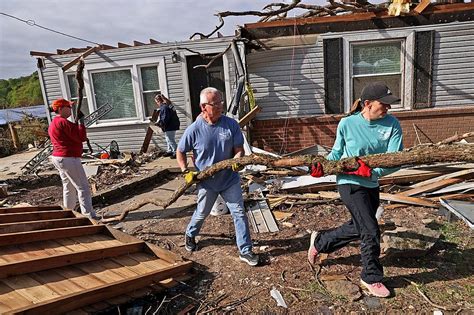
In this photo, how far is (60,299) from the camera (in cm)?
247

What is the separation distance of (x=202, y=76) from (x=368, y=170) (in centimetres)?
796

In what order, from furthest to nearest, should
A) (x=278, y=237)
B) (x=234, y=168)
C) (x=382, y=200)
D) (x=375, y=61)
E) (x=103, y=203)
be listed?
(x=375, y=61) → (x=103, y=203) → (x=382, y=200) → (x=278, y=237) → (x=234, y=168)

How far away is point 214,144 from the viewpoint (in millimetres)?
3631

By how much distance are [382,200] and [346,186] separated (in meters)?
2.83

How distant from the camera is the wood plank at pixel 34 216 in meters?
4.22

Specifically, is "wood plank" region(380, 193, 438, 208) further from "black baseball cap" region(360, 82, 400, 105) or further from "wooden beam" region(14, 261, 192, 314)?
"wooden beam" region(14, 261, 192, 314)

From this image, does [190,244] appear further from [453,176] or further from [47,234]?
[453,176]

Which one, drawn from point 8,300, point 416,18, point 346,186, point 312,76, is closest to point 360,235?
point 346,186

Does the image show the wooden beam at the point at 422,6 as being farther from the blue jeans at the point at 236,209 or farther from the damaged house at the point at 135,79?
the blue jeans at the point at 236,209

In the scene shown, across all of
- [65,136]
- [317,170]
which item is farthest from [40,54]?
[317,170]

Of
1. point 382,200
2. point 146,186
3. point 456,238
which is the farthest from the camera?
point 146,186

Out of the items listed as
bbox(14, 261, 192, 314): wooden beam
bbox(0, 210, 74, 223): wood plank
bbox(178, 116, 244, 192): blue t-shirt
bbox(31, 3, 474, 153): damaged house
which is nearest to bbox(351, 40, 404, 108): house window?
bbox(31, 3, 474, 153): damaged house

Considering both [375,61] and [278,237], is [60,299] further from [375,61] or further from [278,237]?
[375,61]

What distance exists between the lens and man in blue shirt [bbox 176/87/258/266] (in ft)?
11.8
